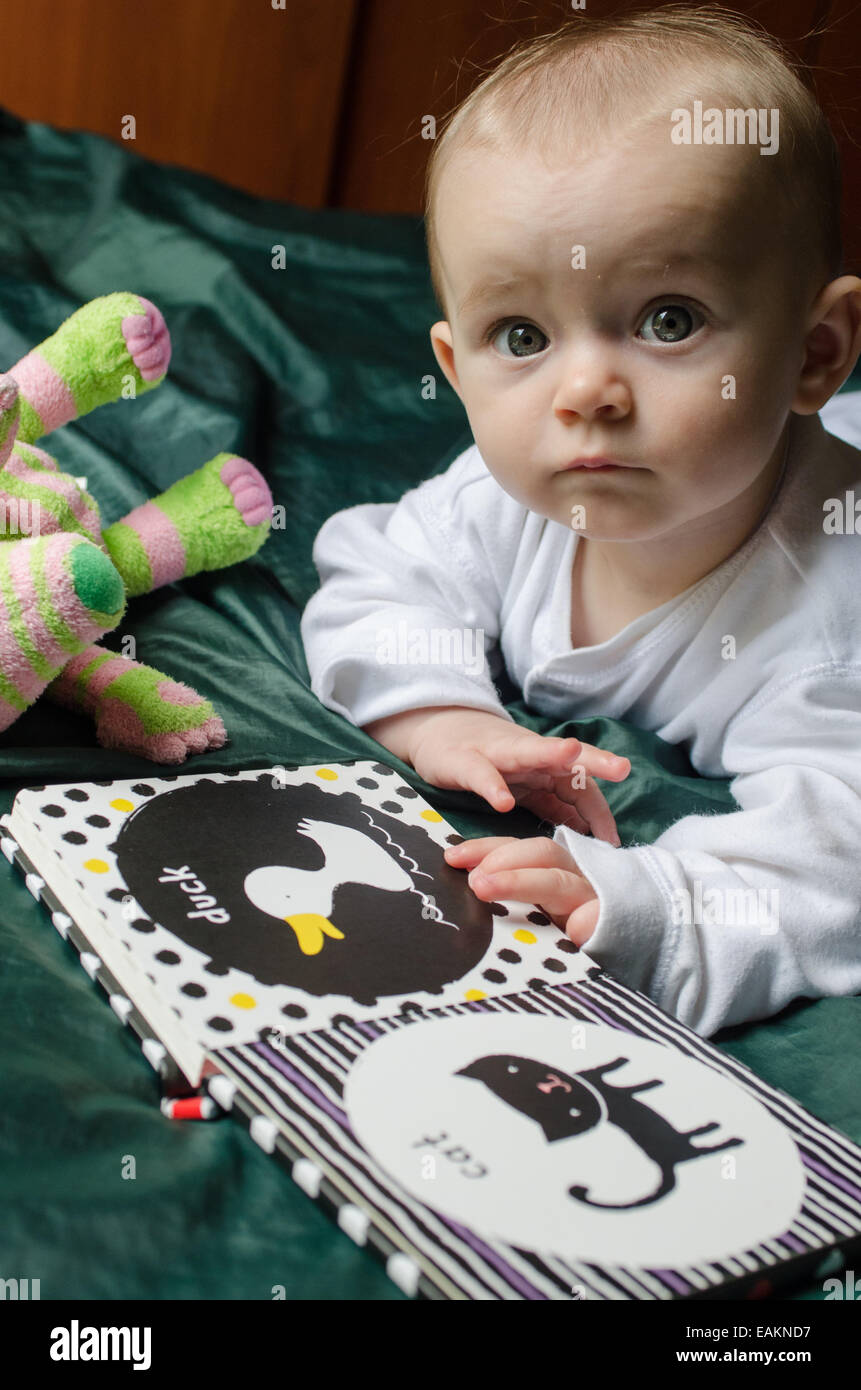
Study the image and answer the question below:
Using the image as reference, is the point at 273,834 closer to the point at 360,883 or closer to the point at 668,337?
the point at 360,883

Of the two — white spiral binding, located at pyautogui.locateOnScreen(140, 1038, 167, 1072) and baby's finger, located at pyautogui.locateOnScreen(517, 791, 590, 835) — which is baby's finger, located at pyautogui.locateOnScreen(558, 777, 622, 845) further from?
white spiral binding, located at pyautogui.locateOnScreen(140, 1038, 167, 1072)

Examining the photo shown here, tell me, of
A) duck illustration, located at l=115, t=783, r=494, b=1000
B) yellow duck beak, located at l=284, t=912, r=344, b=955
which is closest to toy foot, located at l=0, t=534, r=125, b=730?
duck illustration, located at l=115, t=783, r=494, b=1000

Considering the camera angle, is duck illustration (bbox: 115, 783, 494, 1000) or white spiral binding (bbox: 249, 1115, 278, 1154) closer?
white spiral binding (bbox: 249, 1115, 278, 1154)

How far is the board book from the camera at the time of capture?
486 mm

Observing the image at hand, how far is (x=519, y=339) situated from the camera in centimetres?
84

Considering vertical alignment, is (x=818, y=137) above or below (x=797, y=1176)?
above

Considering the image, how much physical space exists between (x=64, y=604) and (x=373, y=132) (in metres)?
2.19

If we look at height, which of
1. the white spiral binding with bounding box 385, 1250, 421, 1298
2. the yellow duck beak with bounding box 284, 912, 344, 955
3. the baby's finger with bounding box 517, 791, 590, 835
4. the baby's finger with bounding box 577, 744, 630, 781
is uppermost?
the baby's finger with bounding box 577, 744, 630, 781

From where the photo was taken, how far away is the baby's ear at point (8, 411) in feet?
2.62

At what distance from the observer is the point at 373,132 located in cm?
265

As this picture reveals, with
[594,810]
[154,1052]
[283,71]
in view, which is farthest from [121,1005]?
[283,71]

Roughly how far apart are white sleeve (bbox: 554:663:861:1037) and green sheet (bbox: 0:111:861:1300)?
29 millimetres
